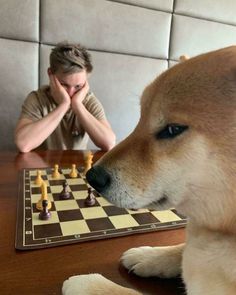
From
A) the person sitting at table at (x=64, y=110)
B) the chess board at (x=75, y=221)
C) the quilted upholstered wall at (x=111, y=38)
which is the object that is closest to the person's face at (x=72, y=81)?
the person sitting at table at (x=64, y=110)

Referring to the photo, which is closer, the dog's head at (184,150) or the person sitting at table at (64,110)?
the dog's head at (184,150)

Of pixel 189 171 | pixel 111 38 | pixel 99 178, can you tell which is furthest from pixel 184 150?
pixel 111 38

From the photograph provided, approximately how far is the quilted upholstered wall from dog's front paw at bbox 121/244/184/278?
1.52 m

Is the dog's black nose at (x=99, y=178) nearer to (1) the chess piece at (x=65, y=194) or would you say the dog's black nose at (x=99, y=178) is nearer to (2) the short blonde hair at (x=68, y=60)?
(1) the chess piece at (x=65, y=194)

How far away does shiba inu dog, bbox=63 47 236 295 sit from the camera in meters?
0.55

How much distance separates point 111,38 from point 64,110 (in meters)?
0.89

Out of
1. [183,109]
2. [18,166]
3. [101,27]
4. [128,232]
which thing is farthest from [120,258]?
[101,27]

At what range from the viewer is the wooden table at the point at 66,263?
58cm

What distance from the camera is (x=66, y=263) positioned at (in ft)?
2.14

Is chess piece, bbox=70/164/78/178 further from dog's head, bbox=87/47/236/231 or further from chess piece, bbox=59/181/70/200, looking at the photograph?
dog's head, bbox=87/47/236/231

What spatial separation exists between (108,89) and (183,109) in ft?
6.21

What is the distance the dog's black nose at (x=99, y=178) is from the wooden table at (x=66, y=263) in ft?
0.53

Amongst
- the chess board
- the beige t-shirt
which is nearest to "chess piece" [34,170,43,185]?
the chess board

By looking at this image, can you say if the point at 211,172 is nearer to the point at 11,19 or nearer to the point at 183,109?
the point at 183,109
